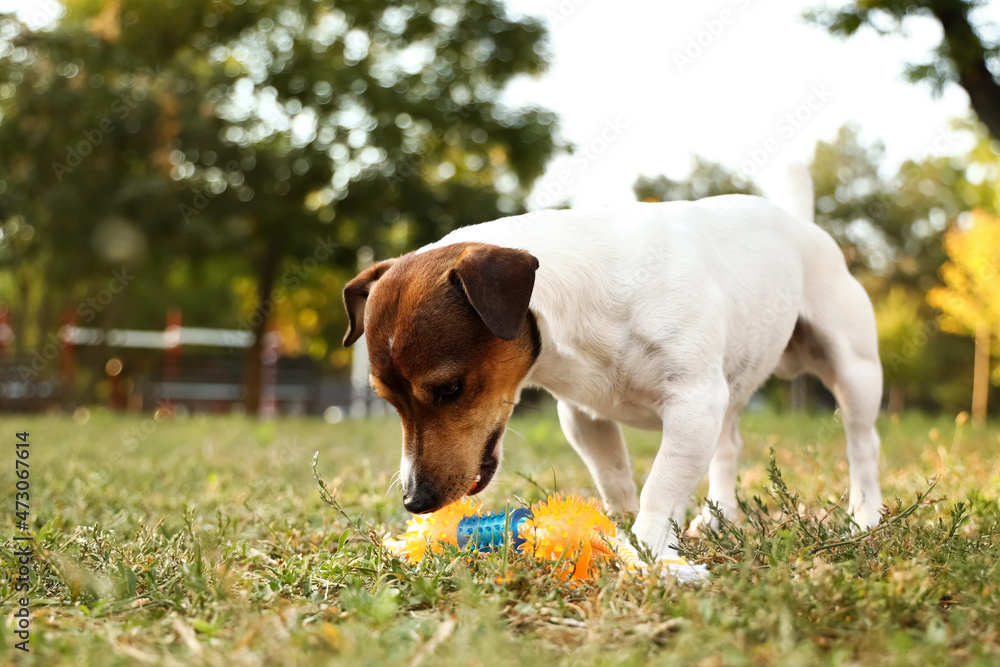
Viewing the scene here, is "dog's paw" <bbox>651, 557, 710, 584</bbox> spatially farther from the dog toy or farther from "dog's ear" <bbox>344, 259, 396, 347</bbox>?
"dog's ear" <bbox>344, 259, 396, 347</bbox>

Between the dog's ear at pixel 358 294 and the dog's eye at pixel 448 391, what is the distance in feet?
2.10

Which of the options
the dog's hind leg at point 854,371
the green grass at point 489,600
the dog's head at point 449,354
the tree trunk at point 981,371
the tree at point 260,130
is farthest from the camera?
the tree trunk at point 981,371

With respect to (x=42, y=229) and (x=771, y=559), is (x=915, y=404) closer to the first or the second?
(x=42, y=229)

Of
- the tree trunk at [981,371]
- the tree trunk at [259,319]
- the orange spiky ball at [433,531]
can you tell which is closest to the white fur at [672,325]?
the orange spiky ball at [433,531]

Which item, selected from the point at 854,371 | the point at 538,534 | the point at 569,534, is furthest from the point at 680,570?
the point at 854,371

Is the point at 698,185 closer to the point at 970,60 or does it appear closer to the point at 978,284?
the point at 978,284

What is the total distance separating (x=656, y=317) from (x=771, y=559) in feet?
3.12

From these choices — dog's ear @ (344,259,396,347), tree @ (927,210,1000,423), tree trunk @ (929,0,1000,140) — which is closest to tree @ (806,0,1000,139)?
tree trunk @ (929,0,1000,140)

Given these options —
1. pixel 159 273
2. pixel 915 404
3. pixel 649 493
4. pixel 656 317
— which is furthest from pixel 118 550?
pixel 915 404

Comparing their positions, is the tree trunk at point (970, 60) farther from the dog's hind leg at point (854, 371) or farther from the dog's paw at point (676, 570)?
the dog's paw at point (676, 570)

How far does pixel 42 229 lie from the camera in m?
15.0

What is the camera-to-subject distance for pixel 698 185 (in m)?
30.7

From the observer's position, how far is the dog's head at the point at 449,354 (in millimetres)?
2619

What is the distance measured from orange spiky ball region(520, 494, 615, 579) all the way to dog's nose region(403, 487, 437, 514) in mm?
309
